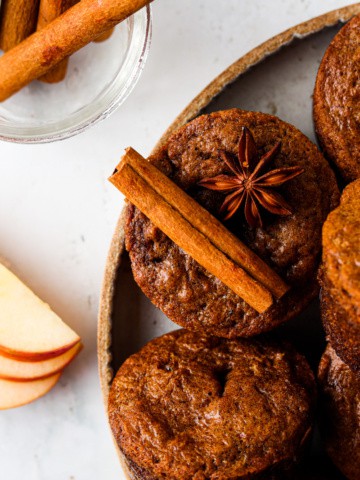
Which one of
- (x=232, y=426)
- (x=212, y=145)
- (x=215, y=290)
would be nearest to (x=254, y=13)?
(x=212, y=145)

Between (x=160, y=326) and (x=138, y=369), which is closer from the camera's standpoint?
(x=138, y=369)

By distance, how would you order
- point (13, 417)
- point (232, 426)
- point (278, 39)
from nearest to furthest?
point (232, 426)
point (278, 39)
point (13, 417)

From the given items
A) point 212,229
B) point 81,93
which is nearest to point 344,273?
point 212,229

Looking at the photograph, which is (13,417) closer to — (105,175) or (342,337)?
(105,175)

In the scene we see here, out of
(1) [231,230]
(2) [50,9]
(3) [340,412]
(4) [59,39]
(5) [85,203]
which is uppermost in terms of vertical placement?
(2) [50,9]

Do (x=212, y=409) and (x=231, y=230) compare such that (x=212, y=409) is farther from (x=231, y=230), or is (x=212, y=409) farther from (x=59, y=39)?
(x=59, y=39)

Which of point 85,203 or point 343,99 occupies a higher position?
point 85,203
